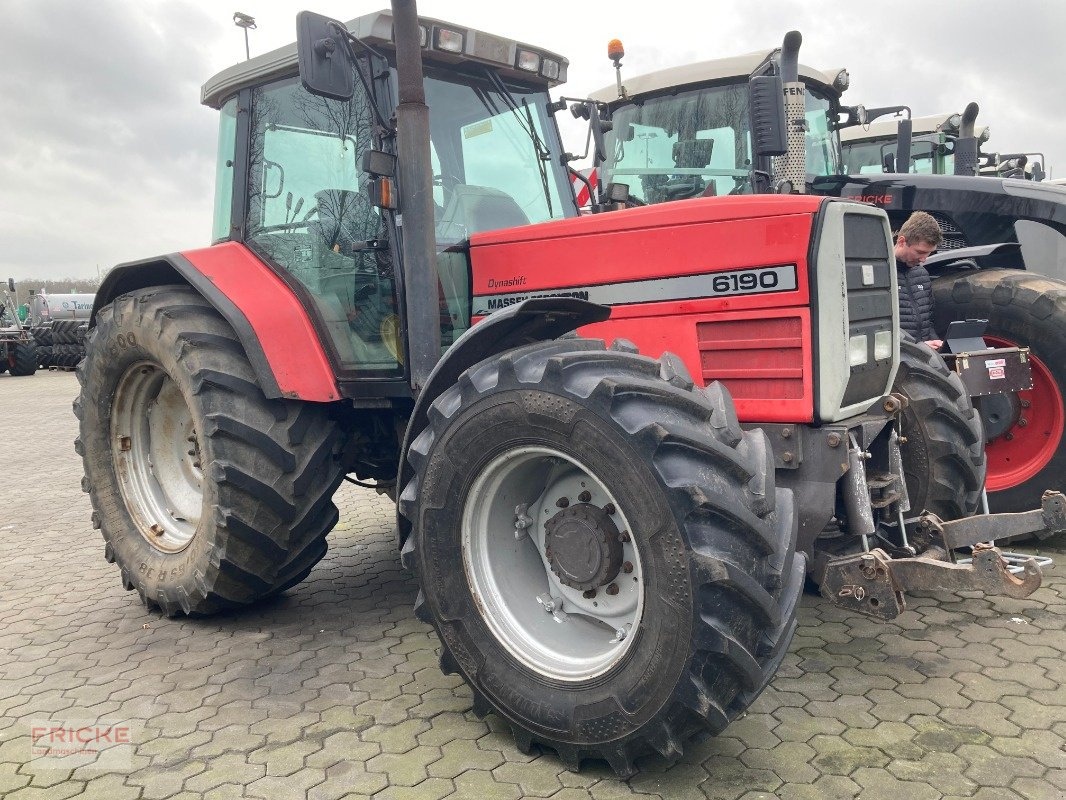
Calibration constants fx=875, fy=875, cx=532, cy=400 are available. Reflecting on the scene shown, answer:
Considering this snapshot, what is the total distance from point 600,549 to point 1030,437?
3.55m

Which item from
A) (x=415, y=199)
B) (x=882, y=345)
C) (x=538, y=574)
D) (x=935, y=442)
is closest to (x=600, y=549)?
(x=538, y=574)

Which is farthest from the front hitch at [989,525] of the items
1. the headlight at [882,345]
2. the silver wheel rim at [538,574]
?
the silver wheel rim at [538,574]

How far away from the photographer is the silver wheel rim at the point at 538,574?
2670mm

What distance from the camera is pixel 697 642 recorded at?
7.48 ft

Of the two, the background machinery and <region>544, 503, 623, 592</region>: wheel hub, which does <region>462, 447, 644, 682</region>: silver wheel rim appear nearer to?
<region>544, 503, 623, 592</region>: wheel hub

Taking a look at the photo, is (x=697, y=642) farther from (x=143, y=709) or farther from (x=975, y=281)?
(x=975, y=281)

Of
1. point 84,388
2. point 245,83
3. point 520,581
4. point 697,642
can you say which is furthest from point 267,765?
point 245,83

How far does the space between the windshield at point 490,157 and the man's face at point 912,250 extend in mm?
1948

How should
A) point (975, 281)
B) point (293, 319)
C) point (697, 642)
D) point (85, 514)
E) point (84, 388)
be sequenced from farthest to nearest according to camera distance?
1. point (85, 514)
2. point (975, 281)
3. point (84, 388)
4. point (293, 319)
5. point (697, 642)

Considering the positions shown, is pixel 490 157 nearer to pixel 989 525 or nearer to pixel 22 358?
pixel 989 525

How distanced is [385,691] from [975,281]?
3965 mm

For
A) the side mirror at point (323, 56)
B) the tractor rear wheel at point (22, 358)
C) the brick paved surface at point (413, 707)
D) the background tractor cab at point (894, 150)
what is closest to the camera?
the brick paved surface at point (413, 707)

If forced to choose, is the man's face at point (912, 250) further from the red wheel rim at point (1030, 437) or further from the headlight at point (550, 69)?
the headlight at point (550, 69)

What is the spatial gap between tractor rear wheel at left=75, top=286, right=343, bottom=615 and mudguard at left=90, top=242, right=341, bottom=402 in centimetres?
12
